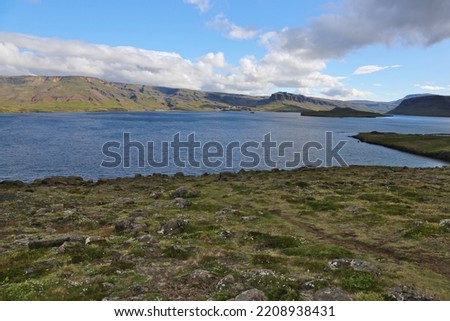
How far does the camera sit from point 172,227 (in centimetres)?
3044

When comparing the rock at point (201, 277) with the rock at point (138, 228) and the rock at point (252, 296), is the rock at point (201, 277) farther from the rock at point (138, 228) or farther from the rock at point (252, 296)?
the rock at point (138, 228)

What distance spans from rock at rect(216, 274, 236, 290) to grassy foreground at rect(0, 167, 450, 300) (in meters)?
0.05

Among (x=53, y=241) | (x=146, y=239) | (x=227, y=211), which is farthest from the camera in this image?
(x=227, y=211)

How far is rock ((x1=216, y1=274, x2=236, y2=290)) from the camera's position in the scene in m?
18.8

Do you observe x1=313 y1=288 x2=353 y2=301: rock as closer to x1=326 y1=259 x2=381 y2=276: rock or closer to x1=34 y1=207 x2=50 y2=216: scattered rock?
x1=326 y1=259 x2=381 y2=276: rock

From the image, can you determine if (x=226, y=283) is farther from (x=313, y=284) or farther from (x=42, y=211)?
(x=42, y=211)

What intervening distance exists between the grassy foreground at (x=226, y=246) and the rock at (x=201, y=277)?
0.36 ft

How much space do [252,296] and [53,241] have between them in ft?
56.9

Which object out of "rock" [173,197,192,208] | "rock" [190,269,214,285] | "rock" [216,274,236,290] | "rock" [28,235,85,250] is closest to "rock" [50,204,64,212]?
"rock" [173,197,192,208]

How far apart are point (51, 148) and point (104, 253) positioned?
11052cm

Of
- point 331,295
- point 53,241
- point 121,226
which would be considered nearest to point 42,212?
point 121,226

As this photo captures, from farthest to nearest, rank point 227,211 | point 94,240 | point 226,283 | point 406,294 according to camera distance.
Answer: point 227,211, point 94,240, point 226,283, point 406,294
